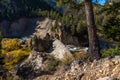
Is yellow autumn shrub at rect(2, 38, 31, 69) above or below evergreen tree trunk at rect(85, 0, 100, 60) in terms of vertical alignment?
below

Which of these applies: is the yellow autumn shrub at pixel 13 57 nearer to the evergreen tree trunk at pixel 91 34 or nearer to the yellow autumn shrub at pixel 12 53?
the yellow autumn shrub at pixel 12 53

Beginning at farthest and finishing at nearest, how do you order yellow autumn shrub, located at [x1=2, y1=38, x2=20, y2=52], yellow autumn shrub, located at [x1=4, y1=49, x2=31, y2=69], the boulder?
yellow autumn shrub, located at [x1=2, y1=38, x2=20, y2=52], the boulder, yellow autumn shrub, located at [x1=4, y1=49, x2=31, y2=69]

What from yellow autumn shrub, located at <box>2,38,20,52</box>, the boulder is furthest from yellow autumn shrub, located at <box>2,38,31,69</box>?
the boulder

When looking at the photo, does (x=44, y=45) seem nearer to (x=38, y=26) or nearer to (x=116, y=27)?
(x=116, y=27)

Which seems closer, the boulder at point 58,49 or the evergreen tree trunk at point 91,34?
the evergreen tree trunk at point 91,34

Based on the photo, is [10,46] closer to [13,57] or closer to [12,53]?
[12,53]

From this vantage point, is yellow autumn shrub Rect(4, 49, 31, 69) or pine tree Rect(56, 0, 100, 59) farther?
yellow autumn shrub Rect(4, 49, 31, 69)

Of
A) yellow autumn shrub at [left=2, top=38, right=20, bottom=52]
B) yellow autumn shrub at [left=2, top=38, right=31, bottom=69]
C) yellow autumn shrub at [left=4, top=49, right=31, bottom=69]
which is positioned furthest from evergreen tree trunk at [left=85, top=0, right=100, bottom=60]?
yellow autumn shrub at [left=2, top=38, right=20, bottom=52]

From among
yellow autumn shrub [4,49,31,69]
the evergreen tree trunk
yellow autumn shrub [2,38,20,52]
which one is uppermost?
the evergreen tree trunk

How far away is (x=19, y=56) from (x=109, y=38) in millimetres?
57799

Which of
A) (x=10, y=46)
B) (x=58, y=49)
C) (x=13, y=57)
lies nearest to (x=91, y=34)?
(x=13, y=57)

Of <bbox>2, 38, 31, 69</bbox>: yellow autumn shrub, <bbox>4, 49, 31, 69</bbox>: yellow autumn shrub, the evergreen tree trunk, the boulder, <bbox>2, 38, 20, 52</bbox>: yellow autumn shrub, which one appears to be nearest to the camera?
the evergreen tree trunk

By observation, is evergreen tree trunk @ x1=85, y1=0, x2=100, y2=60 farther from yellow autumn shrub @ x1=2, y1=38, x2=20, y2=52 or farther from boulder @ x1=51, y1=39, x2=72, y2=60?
yellow autumn shrub @ x1=2, y1=38, x2=20, y2=52

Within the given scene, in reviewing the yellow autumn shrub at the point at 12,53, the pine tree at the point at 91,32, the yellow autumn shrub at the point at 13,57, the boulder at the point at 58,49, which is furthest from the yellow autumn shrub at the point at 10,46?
the pine tree at the point at 91,32
